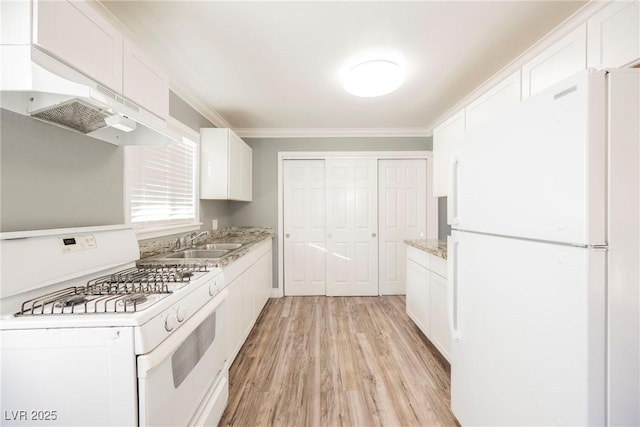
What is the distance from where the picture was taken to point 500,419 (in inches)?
44.3

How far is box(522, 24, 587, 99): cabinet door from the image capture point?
4.91 feet

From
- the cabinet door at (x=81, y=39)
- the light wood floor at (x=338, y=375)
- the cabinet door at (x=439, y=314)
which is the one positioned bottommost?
the light wood floor at (x=338, y=375)

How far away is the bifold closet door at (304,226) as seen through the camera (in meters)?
3.91

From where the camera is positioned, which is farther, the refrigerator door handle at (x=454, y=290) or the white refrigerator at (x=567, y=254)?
the refrigerator door handle at (x=454, y=290)

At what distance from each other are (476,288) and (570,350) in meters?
0.46

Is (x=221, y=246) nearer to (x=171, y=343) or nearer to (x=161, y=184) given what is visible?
(x=161, y=184)

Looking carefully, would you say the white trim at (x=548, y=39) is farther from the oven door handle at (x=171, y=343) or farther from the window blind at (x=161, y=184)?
the oven door handle at (x=171, y=343)

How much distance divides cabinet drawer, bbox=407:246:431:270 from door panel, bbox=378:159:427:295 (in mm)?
→ 1064

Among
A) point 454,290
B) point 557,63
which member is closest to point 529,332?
point 454,290

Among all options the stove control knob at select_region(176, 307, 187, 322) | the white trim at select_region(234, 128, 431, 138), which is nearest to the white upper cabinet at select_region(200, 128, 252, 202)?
the white trim at select_region(234, 128, 431, 138)

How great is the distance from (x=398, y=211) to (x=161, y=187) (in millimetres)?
3046

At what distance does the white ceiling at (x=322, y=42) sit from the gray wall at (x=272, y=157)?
104cm

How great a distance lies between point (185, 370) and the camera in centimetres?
116

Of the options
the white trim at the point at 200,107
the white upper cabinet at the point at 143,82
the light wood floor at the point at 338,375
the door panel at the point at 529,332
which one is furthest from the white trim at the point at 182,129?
the door panel at the point at 529,332
